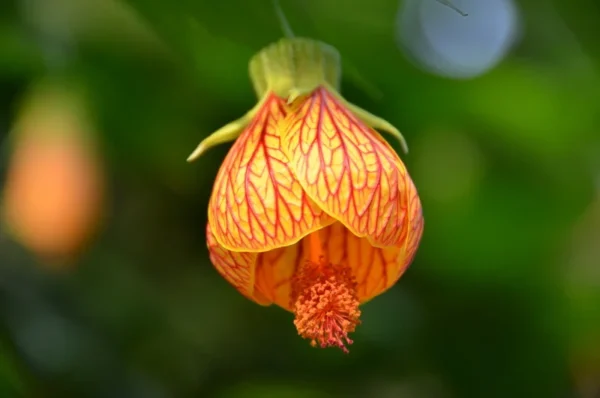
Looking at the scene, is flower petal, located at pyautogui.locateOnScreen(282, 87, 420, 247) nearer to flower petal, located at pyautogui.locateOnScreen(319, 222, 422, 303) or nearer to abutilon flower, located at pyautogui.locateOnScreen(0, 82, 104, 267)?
flower petal, located at pyautogui.locateOnScreen(319, 222, 422, 303)

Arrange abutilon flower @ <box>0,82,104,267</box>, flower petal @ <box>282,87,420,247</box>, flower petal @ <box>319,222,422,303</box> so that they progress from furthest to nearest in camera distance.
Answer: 1. abutilon flower @ <box>0,82,104,267</box>
2. flower petal @ <box>319,222,422,303</box>
3. flower petal @ <box>282,87,420,247</box>

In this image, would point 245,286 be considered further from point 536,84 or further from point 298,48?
point 536,84

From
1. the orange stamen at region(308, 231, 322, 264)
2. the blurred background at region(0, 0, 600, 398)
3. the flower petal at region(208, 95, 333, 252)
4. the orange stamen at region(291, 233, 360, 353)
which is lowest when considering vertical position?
the blurred background at region(0, 0, 600, 398)

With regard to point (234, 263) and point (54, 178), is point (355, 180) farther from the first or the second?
point (54, 178)

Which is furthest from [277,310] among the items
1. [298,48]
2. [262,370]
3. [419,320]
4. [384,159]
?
[384,159]

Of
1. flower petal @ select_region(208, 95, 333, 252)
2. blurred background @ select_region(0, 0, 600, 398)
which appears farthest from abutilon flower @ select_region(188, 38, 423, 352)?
blurred background @ select_region(0, 0, 600, 398)

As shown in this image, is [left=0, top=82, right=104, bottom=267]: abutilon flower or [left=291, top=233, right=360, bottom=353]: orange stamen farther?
[left=0, top=82, right=104, bottom=267]: abutilon flower

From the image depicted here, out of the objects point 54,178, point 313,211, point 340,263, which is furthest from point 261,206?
point 54,178

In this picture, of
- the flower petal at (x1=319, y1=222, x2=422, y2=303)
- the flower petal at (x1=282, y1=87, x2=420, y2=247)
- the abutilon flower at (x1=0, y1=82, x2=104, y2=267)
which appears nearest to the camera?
the flower petal at (x1=282, y1=87, x2=420, y2=247)
